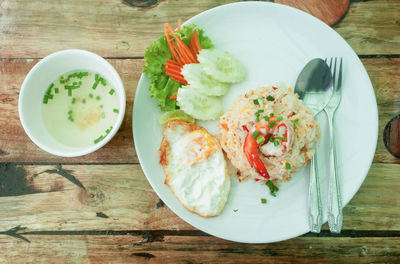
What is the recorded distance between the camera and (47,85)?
246cm

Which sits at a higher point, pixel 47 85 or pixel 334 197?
pixel 47 85

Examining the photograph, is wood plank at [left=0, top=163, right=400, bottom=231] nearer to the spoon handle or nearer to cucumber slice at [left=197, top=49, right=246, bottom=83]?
the spoon handle

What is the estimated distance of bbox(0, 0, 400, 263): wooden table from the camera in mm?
2789

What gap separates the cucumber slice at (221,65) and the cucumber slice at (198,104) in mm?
200

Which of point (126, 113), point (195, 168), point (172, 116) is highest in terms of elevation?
point (172, 116)

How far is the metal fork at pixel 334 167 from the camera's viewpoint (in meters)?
2.41

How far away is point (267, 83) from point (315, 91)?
1.34 feet

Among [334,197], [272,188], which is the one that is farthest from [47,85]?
[334,197]

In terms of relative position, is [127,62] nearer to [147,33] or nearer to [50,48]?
[147,33]

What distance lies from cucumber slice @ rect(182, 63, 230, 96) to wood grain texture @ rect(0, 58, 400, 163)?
0.63m

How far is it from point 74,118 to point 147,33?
1084 mm

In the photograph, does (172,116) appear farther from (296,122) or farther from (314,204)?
(314,204)

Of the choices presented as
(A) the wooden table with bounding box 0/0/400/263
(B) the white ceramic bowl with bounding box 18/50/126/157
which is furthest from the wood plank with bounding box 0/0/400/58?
(B) the white ceramic bowl with bounding box 18/50/126/157

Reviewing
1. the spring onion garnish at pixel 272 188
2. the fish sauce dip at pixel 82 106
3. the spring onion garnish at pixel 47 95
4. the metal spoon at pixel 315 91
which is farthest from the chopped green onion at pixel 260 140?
the spring onion garnish at pixel 47 95
